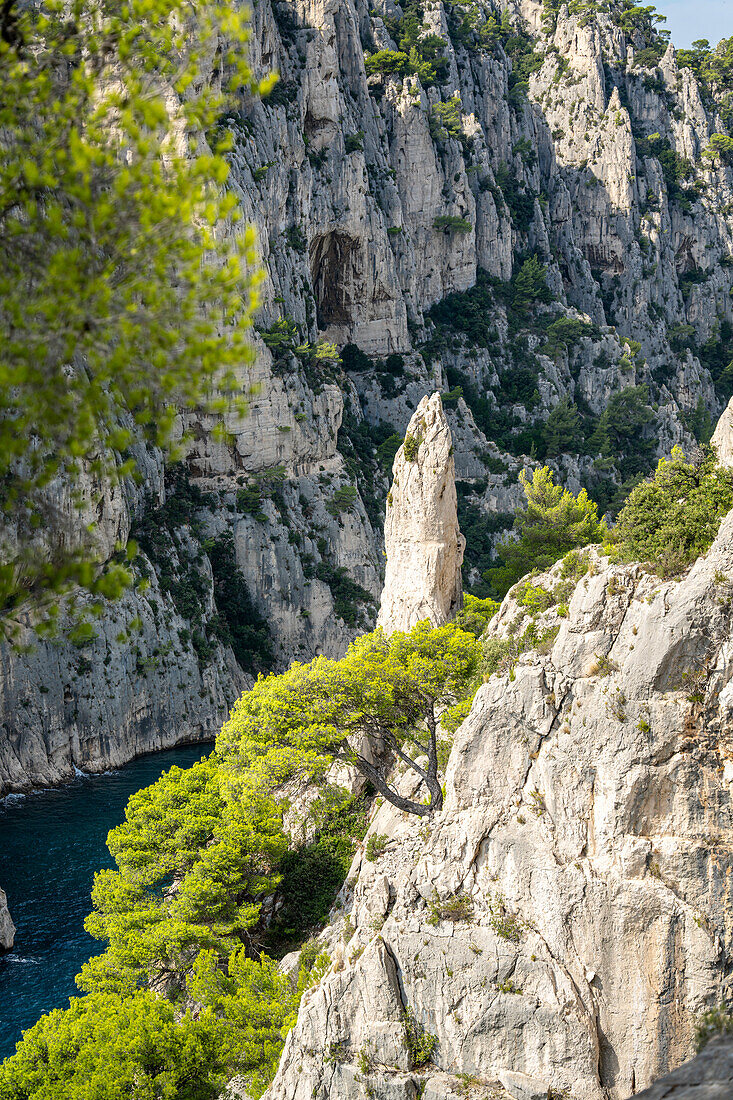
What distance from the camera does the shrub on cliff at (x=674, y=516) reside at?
15398mm

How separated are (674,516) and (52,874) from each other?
28.4 m

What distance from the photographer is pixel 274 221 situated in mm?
59219

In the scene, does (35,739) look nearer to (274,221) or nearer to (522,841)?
(522,841)

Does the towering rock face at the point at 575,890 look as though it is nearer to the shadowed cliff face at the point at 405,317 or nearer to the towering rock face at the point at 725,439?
the towering rock face at the point at 725,439

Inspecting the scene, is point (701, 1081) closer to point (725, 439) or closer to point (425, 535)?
point (725, 439)

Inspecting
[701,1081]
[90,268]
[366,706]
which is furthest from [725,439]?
[90,268]

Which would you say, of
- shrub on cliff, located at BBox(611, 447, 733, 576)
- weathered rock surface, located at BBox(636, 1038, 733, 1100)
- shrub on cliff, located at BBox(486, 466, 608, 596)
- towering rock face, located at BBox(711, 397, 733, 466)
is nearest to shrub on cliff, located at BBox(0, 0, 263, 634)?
weathered rock surface, located at BBox(636, 1038, 733, 1100)

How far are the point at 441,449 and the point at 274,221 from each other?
39.4 meters

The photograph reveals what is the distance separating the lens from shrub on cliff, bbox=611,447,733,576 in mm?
15398

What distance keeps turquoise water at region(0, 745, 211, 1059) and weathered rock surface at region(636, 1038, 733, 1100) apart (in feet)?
69.2

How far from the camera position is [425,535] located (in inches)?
1060

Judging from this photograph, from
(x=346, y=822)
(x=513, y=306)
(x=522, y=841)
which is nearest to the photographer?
(x=522, y=841)

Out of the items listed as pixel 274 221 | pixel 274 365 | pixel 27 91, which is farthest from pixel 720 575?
pixel 274 221

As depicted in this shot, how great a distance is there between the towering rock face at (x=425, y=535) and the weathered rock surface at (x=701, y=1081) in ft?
66.1
